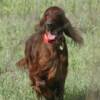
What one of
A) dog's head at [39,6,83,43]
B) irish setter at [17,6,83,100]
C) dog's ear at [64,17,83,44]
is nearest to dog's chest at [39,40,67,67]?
irish setter at [17,6,83,100]

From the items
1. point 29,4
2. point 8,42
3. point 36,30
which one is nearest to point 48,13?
point 36,30

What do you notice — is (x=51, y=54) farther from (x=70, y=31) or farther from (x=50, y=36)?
(x=70, y=31)

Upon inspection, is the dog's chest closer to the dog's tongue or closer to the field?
the dog's tongue

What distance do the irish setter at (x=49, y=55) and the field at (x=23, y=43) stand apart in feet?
0.77

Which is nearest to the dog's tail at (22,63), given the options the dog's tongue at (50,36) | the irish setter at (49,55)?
the irish setter at (49,55)

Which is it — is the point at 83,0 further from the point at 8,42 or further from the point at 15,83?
the point at 15,83

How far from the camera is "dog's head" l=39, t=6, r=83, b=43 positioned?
530cm

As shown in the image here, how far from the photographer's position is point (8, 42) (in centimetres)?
672

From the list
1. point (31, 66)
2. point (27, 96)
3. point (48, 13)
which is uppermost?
point (48, 13)

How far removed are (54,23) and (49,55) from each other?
0.95 feet

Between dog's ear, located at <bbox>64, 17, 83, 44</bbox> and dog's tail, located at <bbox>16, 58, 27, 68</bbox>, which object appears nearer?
dog's ear, located at <bbox>64, 17, 83, 44</bbox>

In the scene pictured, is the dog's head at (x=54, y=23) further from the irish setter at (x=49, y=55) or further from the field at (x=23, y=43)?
the field at (x=23, y=43)

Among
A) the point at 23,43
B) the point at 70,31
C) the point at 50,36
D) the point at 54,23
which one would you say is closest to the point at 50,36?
the point at 50,36

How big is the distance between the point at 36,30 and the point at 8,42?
1210 mm
